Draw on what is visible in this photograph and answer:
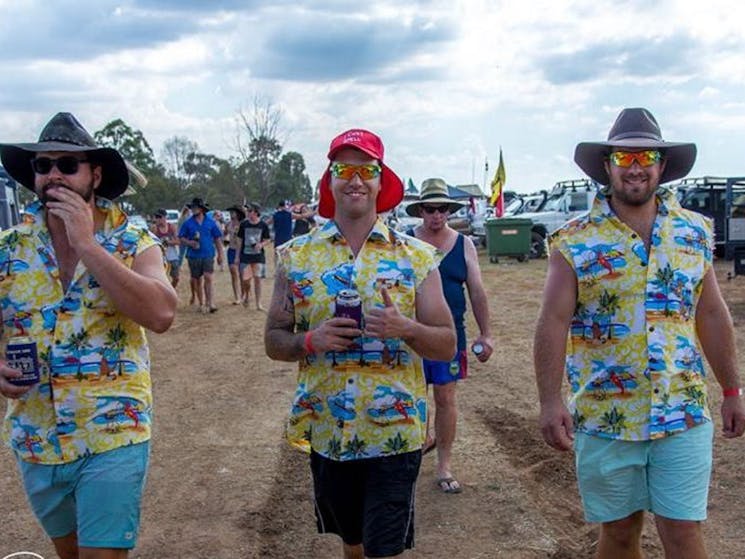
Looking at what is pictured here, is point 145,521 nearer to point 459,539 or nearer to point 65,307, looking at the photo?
point 459,539

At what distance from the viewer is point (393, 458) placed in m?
3.50

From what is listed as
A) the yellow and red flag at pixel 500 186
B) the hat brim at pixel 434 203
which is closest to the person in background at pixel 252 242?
the hat brim at pixel 434 203

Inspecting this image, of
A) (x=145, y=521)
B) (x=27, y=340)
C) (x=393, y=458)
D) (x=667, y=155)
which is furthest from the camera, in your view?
(x=145, y=521)

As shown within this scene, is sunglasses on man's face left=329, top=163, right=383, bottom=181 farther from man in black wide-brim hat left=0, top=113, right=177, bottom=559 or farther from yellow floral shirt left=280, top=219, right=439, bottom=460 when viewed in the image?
man in black wide-brim hat left=0, top=113, right=177, bottom=559

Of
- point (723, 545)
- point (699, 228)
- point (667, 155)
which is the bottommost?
point (723, 545)

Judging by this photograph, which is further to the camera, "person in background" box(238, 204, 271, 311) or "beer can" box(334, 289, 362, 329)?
"person in background" box(238, 204, 271, 311)

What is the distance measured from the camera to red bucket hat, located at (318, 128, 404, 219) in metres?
3.56

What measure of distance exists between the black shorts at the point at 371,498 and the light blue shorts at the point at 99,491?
780 mm

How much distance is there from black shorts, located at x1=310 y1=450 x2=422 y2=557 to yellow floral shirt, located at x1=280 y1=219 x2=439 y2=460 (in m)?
0.08

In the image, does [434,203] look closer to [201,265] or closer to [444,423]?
[444,423]

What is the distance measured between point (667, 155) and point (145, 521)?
146 inches

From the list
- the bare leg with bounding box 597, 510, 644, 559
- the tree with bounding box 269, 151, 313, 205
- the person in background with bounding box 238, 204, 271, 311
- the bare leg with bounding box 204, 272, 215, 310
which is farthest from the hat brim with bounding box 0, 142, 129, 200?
the tree with bounding box 269, 151, 313, 205

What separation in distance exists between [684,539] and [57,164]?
9.12 feet

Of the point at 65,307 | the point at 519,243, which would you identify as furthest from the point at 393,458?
the point at 519,243
